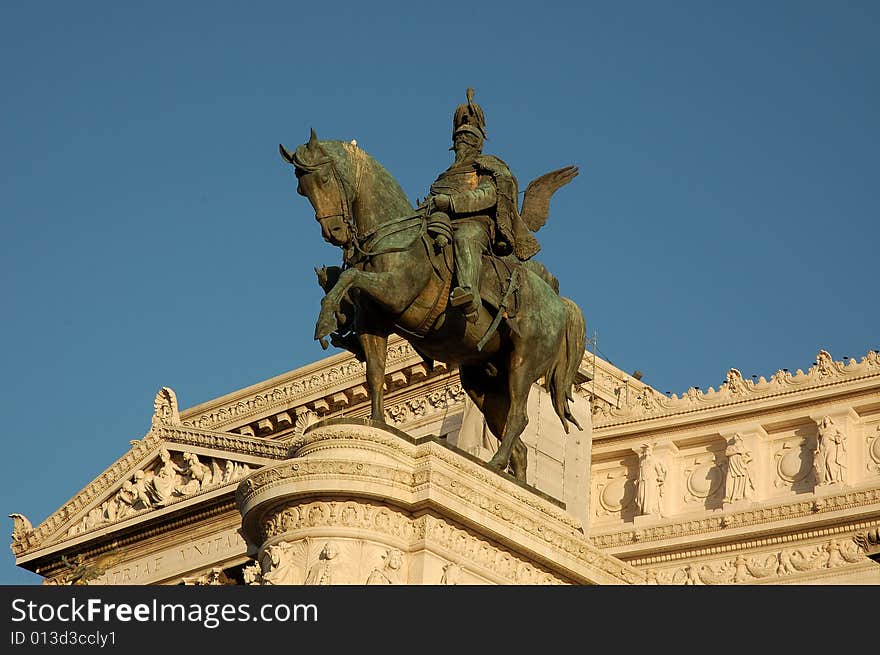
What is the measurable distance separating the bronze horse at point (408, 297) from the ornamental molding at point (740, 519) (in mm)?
12210

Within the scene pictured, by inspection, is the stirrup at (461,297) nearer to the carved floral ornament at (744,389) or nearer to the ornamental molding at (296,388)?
the carved floral ornament at (744,389)

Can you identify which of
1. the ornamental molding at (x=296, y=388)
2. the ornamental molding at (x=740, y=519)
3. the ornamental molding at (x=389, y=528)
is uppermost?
the ornamental molding at (x=296, y=388)

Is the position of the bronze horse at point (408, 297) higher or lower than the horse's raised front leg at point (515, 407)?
higher

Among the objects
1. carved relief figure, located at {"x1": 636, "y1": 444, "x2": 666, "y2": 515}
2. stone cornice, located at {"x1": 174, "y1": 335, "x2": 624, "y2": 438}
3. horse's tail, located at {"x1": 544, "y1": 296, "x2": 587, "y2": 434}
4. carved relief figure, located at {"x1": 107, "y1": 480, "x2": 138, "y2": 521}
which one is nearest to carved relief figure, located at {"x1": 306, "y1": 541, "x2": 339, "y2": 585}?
horse's tail, located at {"x1": 544, "y1": 296, "x2": 587, "y2": 434}

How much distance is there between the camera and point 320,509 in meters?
20.4

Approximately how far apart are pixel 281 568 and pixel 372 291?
2752 mm

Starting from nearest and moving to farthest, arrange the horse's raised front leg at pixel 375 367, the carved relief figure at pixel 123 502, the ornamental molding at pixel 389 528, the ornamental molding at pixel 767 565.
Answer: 1. the ornamental molding at pixel 389 528
2. the horse's raised front leg at pixel 375 367
3. the ornamental molding at pixel 767 565
4. the carved relief figure at pixel 123 502

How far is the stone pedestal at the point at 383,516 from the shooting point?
66.4 feet

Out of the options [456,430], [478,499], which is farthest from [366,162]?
[456,430]

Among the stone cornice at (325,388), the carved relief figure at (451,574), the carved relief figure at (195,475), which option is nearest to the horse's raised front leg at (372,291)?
the carved relief figure at (451,574)

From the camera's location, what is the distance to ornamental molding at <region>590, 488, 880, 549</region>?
114 ft
